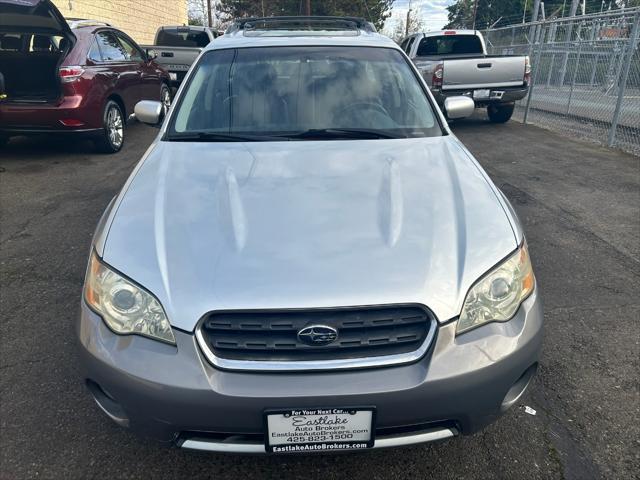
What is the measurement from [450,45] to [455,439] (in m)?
10.6

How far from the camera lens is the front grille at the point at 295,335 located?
164 centimetres

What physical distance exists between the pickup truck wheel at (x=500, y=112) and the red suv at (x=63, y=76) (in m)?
6.98

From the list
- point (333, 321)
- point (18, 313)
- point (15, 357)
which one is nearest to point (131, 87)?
point (18, 313)

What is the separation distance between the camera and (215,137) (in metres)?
2.75

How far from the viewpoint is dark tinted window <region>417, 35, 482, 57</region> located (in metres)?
10.7

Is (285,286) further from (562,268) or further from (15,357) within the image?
(562,268)

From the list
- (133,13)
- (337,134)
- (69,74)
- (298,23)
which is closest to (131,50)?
(69,74)

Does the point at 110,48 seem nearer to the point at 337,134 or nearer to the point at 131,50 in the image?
the point at 131,50

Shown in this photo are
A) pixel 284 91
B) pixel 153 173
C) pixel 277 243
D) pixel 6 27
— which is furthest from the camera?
pixel 6 27

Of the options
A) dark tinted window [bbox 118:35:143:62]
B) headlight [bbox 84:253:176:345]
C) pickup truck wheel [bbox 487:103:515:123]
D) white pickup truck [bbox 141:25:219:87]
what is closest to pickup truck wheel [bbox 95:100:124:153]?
dark tinted window [bbox 118:35:143:62]

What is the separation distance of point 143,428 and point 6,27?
678 cm

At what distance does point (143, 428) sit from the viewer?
1705 mm

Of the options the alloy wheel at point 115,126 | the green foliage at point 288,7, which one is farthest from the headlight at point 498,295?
the green foliage at point 288,7

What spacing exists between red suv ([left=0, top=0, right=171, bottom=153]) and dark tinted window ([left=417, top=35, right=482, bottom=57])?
613 centimetres
